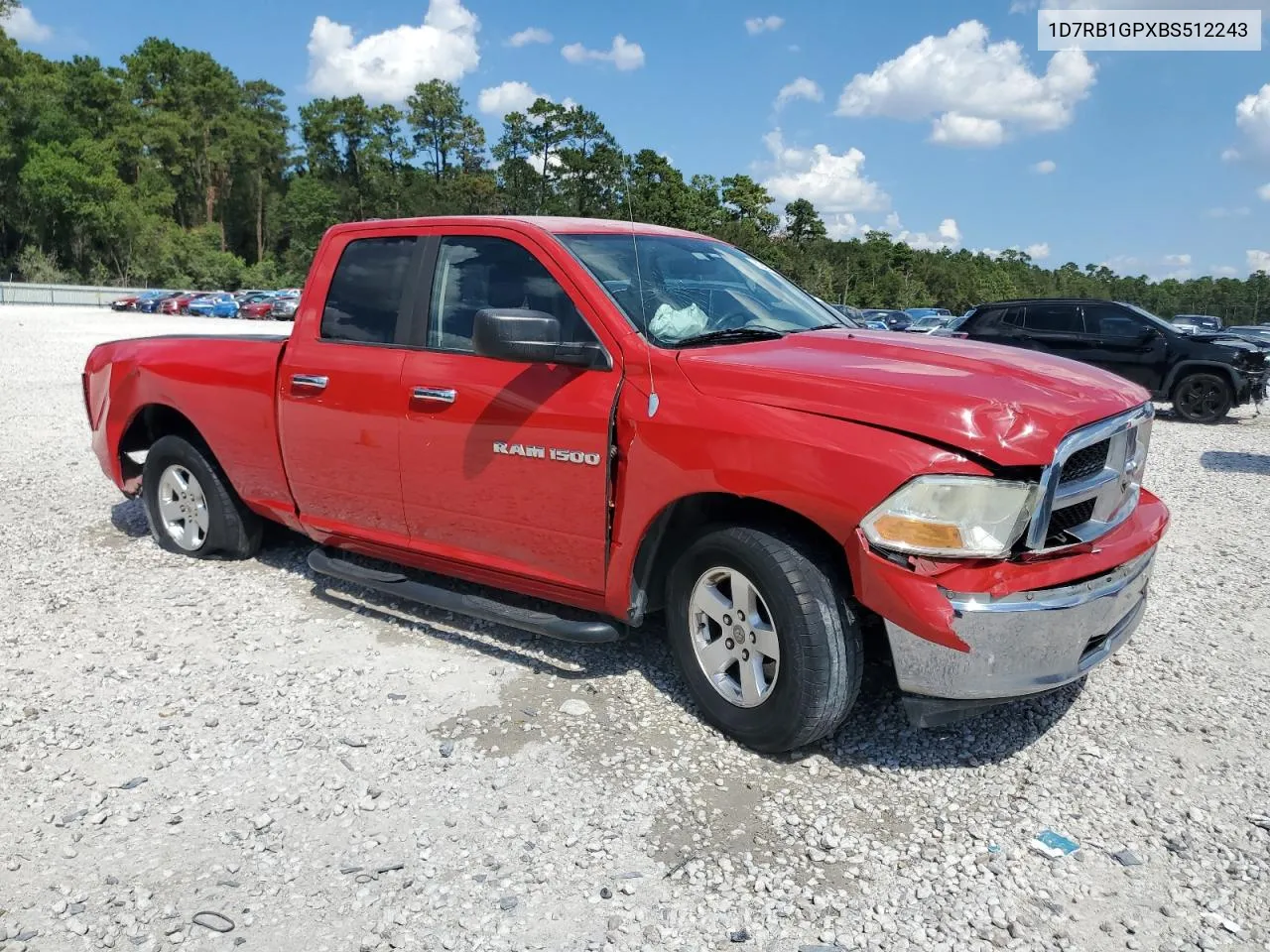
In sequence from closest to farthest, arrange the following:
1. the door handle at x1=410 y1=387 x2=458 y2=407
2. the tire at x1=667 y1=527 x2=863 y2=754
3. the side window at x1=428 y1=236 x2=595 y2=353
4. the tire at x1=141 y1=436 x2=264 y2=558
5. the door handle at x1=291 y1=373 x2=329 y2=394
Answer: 1. the tire at x1=667 y1=527 x2=863 y2=754
2. the side window at x1=428 y1=236 x2=595 y2=353
3. the door handle at x1=410 y1=387 x2=458 y2=407
4. the door handle at x1=291 y1=373 x2=329 y2=394
5. the tire at x1=141 y1=436 x2=264 y2=558

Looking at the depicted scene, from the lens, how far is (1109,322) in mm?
13586

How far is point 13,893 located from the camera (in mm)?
2738

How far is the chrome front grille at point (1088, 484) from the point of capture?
2986 millimetres

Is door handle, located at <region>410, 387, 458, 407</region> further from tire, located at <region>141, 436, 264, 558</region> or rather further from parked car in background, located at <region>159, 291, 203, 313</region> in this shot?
parked car in background, located at <region>159, 291, 203, 313</region>

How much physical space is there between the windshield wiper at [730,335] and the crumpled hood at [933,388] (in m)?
0.09

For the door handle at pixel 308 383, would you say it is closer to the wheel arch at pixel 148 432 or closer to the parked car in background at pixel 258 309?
the wheel arch at pixel 148 432

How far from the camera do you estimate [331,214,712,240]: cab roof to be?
411 centimetres

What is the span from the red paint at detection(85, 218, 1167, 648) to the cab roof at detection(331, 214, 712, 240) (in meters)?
Answer: 0.02

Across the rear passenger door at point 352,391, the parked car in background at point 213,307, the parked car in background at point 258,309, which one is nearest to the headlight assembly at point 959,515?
the rear passenger door at point 352,391

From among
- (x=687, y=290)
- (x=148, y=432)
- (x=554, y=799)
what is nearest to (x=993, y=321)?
(x=687, y=290)

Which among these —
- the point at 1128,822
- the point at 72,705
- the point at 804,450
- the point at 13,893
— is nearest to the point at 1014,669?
the point at 1128,822

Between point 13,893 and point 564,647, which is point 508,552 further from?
point 13,893

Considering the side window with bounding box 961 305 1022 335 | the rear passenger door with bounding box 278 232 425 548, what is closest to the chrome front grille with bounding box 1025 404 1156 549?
the rear passenger door with bounding box 278 232 425 548

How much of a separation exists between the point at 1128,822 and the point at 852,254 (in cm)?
7551
